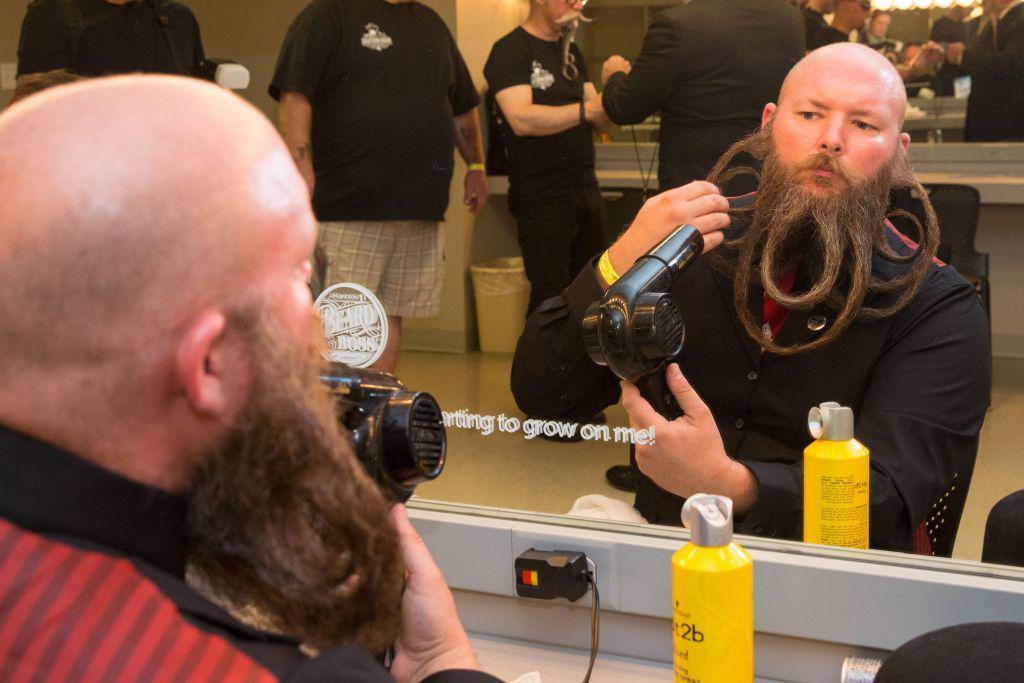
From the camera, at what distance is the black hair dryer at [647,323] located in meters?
1.42

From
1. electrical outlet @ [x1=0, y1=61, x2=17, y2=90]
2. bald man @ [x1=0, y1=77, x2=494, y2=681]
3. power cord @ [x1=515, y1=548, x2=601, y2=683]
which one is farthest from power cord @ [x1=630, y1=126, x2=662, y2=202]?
electrical outlet @ [x1=0, y1=61, x2=17, y2=90]

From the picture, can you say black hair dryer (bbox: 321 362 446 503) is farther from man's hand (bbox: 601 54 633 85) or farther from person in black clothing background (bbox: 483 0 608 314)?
man's hand (bbox: 601 54 633 85)

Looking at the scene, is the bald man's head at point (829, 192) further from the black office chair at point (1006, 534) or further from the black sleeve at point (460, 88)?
the black sleeve at point (460, 88)

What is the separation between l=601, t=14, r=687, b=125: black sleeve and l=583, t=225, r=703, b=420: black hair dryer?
0.36 meters

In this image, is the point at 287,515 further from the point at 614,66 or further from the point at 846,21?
the point at 846,21

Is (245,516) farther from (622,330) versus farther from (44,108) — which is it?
(622,330)

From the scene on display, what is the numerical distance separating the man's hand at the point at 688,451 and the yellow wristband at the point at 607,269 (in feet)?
0.79

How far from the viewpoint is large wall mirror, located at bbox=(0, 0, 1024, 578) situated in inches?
71.5

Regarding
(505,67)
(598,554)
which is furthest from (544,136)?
(598,554)

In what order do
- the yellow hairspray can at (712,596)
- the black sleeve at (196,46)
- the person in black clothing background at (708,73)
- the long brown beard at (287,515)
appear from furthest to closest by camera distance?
1. the black sleeve at (196,46)
2. the person in black clothing background at (708,73)
3. the yellow hairspray can at (712,596)
4. the long brown beard at (287,515)

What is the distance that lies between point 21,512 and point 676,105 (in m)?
1.33

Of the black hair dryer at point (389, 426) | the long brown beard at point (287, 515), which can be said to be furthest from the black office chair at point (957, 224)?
the long brown beard at point (287, 515)

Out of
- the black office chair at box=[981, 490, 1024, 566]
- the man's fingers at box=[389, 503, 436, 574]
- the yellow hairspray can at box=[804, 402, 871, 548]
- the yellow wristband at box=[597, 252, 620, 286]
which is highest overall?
the man's fingers at box=[389, 503, 436, 574]

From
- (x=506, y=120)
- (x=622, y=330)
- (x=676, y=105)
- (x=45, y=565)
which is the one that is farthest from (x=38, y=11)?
(x=45, y=565)
